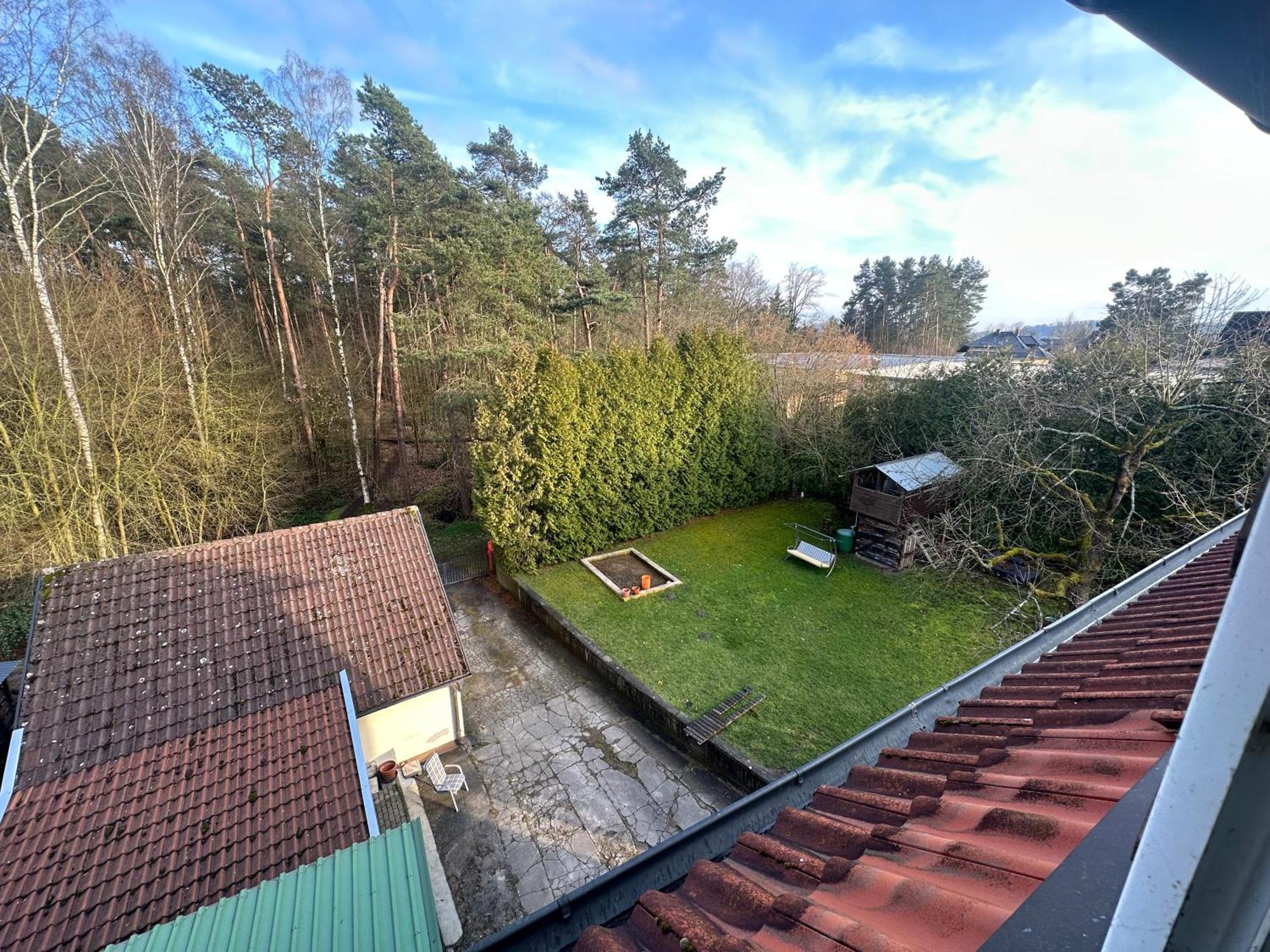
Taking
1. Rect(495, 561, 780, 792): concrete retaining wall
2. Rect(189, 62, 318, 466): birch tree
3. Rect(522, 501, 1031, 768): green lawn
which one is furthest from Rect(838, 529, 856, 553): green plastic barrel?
Rect(189, 62, 318, 466): birch tree

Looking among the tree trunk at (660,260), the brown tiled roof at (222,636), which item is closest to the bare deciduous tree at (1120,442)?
the brown tiled roof at (222,636)

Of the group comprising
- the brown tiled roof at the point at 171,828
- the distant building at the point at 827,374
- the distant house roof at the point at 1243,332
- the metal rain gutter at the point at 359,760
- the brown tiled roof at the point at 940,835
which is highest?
the distant house roof at the point at 1243,332

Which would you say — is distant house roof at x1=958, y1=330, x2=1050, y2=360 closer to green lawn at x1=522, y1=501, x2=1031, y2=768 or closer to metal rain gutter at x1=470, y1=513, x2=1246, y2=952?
green lawn at x1=522, y1=501, x2=1031, y2=768

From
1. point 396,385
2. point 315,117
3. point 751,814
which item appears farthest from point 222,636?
point 315,117

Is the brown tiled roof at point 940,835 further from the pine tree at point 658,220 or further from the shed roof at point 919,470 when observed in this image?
the pine tree at point 658,220

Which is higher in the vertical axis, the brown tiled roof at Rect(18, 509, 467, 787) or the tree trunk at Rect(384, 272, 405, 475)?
the tree trunk at Rect(384, 272, 405, 475)

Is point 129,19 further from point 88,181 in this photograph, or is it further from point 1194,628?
point 1194,628

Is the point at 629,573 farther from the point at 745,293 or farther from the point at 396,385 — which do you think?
the point at 745,293
